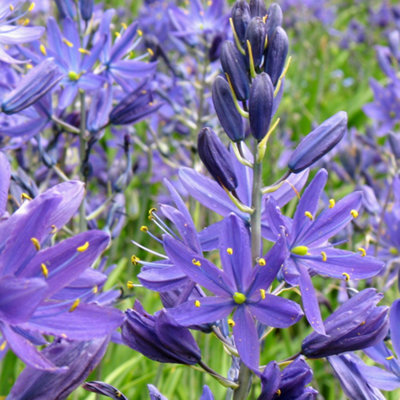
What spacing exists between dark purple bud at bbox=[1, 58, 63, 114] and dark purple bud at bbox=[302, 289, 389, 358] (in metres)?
0.97

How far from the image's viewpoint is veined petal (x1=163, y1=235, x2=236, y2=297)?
1181 millimetres

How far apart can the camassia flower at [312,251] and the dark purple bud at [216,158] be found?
0.11m

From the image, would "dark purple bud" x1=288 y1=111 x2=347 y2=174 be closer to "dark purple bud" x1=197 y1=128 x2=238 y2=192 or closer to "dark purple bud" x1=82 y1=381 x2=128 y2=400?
"dark purple bud" x1=197 y1=128 x2=238 y2=192

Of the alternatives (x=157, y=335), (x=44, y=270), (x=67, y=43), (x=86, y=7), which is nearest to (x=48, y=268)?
(x=44, y=270)

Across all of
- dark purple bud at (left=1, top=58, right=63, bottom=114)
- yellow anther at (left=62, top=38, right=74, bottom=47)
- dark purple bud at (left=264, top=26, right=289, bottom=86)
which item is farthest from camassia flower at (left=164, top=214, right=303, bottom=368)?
yellow anther at (left=62, top=38, right=74, bottom=47)

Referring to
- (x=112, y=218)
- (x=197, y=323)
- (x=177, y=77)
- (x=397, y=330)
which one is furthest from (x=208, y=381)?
(x=177, y=77)

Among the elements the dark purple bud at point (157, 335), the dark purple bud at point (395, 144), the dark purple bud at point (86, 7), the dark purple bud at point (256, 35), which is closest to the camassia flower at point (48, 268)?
the dark purple bud at point (157, 335)

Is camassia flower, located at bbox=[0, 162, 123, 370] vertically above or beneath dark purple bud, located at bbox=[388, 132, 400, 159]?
above

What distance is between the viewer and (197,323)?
3.85 feet

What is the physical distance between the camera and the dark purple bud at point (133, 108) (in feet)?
6.97

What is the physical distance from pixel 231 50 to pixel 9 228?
66cm

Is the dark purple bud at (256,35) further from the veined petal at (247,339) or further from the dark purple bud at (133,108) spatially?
the dark purple bud at (133,108)

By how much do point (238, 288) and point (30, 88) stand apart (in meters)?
0.83

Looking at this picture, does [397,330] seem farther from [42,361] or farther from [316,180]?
[42,361]
